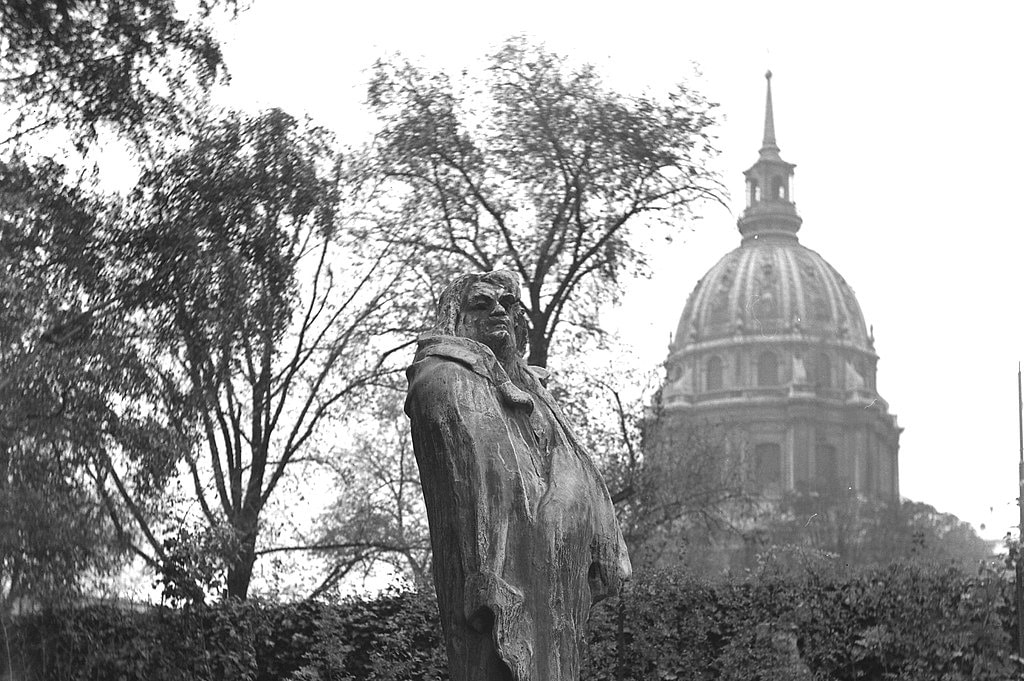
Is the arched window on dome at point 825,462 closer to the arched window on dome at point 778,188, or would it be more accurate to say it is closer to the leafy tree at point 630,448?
the arched window on dome at point 778,188

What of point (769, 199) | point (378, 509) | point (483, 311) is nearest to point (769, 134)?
point (769, 199)

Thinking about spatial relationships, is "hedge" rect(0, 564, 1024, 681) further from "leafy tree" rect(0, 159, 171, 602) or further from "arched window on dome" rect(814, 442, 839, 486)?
"arched window on dome" rect(814, 442, 839, 486)

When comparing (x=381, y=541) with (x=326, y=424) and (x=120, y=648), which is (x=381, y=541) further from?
(x=120, y=648)

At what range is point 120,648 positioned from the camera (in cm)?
1313

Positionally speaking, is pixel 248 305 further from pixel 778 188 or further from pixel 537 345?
pixel 778 188

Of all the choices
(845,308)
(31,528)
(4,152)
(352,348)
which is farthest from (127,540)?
(845,308)

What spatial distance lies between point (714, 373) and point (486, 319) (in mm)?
106198

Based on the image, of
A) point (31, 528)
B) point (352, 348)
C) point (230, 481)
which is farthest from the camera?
point (352, 348)

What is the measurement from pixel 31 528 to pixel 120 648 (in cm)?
176

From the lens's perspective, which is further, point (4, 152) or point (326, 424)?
point (326, 424)

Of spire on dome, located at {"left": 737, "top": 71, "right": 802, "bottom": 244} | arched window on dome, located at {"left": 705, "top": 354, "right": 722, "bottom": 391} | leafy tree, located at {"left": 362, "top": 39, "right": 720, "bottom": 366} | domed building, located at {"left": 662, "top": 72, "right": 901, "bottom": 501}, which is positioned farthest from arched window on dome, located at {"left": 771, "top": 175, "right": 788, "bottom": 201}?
leafy tree, located at {"left": 362, "top": 39, "right": 720, "bottom": 366}

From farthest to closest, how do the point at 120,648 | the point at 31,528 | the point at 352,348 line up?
the point at 352,348, the point at 120,648, the point at 31,528

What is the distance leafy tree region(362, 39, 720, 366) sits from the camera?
19219 mm

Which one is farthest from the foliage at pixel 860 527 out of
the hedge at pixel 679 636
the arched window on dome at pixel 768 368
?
the arched window on dome at pixel 768 368
